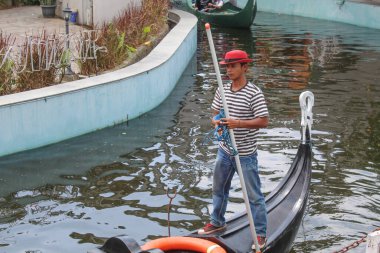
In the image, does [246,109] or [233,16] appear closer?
[246,109]

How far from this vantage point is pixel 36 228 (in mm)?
7512

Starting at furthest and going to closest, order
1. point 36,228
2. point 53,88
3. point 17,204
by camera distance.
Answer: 1. point 53,88
2. point 17,204
3. point 36,228

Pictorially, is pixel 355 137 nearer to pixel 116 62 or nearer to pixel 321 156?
pixel 321 156

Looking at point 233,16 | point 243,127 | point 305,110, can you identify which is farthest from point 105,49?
point 233,16

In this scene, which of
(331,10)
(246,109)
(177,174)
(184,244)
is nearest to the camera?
(184,244)

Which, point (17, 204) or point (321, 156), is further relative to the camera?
point (321, 156)

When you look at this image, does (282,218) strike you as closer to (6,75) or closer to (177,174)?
(177,174)

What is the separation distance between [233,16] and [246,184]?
19730 mm

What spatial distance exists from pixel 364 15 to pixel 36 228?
21.7 m

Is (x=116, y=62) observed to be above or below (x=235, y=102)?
below

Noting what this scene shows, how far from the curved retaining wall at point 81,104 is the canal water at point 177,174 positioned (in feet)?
0.65

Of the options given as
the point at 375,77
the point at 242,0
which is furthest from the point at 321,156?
the point at 242,0

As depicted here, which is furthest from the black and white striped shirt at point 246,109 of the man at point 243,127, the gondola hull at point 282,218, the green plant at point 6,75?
the green plant at point 6,75

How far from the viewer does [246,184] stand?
19.6 ft
